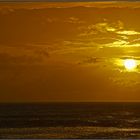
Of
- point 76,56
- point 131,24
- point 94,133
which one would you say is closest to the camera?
point 131,24

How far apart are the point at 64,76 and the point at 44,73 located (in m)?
0.32

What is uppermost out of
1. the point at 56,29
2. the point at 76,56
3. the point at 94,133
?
the point at 56,29

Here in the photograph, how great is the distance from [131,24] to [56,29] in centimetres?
132

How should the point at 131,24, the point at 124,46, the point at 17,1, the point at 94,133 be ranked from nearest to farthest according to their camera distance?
1. the point at 17,1
2. the point at 131,24
3. the point at 124,46
4. the point at 94,133

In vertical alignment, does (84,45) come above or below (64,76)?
above

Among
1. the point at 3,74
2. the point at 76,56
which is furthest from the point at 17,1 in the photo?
the point at 76,56

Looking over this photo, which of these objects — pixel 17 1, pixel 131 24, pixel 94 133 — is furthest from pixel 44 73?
pixel 94 133

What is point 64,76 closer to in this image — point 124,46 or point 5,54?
point 124,46

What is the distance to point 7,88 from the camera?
294 cm

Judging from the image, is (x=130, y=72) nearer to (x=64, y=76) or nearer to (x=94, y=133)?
(x=64, y=76)

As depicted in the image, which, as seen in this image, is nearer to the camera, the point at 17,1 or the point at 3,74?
the point at 17,1

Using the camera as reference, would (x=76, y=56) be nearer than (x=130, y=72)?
No

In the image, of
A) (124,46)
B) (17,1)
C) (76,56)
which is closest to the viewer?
(17,1)

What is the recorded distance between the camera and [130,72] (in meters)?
2.79
